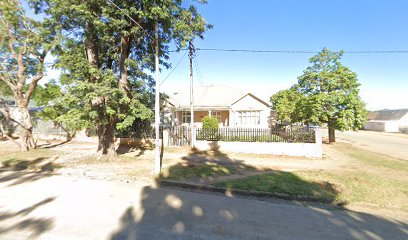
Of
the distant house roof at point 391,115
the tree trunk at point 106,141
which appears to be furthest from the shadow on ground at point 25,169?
the distant house roof at point 391,115

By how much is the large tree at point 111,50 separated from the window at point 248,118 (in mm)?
12581

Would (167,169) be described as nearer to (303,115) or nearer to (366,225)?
(366,225)

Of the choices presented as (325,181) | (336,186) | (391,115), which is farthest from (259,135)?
(391,115)

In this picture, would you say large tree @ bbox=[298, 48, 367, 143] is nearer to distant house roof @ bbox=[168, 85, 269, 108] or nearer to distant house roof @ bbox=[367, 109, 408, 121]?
distant house roof @ bbox=[168, 85, 269, 108]

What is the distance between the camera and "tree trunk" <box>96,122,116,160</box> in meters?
9.77

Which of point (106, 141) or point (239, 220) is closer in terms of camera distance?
point (239, 220)

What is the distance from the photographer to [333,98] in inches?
599

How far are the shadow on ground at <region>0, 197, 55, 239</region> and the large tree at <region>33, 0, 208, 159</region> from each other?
13.8 feet

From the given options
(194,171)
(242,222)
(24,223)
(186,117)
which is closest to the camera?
(24,223)

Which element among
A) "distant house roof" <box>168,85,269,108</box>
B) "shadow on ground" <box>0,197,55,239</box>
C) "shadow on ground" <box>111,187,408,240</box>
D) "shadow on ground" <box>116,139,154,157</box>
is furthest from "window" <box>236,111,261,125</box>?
"shadow on ground" <box>0,197,55,239</box>

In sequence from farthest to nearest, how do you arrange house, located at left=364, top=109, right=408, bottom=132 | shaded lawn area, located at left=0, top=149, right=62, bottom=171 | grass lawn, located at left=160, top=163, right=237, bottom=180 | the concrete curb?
house, located at left=364, top=109, right=408, bottom=132
shaded lawn area, located at left=0, top=149, right=62, bottom=171
grass lawn, located at left=160, top=163, right=237, bottom=180
the concrete curb

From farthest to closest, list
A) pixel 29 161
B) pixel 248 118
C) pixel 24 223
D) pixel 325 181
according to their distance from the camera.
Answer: pixel 248 118
pixel 29 161
pixel 325 181
pixel 24 223

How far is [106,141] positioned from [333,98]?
52.0 ft

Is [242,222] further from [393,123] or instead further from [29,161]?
[393,123]
